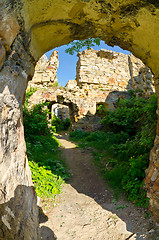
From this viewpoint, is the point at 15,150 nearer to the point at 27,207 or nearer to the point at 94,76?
the point at 27,207

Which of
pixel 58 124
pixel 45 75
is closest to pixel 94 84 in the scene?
pixel 45 75

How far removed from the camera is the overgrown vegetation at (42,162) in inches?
128

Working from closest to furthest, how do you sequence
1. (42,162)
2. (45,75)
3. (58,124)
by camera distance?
(42,162) < (45,75) < (58,124)

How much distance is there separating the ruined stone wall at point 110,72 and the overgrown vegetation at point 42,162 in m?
5.32

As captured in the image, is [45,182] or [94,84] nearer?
[45,182]

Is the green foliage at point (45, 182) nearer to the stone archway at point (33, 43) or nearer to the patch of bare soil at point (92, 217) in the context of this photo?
the patch of bare soil at point (92, 217)

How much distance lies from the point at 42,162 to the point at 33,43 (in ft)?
9.92

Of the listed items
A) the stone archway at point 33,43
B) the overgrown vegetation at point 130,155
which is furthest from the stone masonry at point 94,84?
the stone archway at point 33,43

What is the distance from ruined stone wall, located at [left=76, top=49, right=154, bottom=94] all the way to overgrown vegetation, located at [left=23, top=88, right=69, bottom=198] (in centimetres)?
532

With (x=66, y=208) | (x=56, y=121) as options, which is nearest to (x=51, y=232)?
(x=66, y=208)

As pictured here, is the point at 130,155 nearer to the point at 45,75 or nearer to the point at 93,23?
the point at 93,23

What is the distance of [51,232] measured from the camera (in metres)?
2.35

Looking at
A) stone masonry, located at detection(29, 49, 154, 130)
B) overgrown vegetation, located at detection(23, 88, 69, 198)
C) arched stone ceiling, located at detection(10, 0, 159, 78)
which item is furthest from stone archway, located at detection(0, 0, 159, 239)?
stone masonry, located at detection(29, 49, 154, 130)

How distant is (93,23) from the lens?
2.30 m
